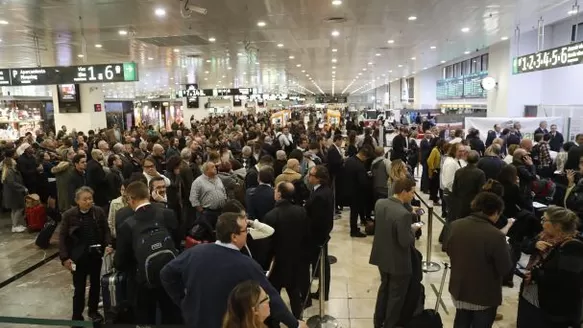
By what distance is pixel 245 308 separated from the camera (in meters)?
2.09

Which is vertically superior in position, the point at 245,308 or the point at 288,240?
the point at 245,308

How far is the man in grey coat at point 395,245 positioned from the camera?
12.9ft

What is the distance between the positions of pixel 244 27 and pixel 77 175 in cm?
550

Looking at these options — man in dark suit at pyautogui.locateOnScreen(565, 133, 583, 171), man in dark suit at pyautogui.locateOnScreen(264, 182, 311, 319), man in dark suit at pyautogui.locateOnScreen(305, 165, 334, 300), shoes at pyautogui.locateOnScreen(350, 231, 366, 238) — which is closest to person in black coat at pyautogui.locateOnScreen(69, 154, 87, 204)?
man in dark suit at pyautogui.locateOnScreen(305, 165, 334, 300)

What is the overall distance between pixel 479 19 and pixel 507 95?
6.90 metres

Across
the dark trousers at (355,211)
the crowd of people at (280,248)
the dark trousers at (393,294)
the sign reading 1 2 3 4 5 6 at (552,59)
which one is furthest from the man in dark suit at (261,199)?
the sign reading 1 2 3 4 5 6 at (552,59)

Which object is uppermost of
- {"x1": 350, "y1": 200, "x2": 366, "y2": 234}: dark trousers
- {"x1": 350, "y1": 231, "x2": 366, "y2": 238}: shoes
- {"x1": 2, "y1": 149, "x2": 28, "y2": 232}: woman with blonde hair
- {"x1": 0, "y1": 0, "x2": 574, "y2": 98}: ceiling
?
{"x1": 0, "y1": 0, "x2": 574, "y2": 98}: ceiling

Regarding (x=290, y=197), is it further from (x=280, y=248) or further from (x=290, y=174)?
(x=290, y=174)

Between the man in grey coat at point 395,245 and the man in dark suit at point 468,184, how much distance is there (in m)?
2.32

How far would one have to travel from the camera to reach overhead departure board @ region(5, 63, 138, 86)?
10.8 metres

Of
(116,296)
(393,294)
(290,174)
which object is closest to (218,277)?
(116,296)

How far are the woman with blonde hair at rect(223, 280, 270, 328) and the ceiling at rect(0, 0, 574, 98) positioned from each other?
7120 millimetres

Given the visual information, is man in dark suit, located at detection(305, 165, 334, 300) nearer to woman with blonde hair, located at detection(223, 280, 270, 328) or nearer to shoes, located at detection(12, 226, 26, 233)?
woman with blonde hair, located at detection(223, 280, 270, 328)

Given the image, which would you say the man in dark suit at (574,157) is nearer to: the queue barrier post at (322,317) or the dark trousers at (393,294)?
the dark trousers at (393,294)
